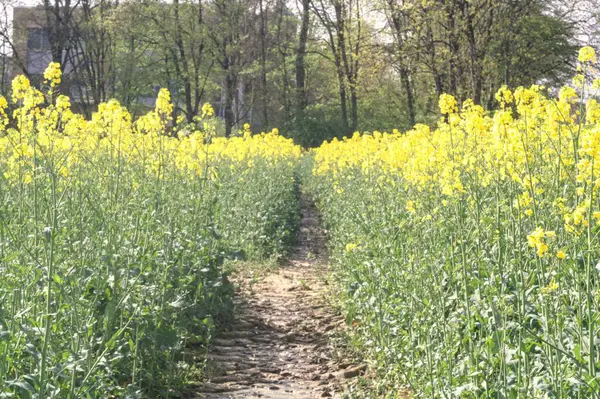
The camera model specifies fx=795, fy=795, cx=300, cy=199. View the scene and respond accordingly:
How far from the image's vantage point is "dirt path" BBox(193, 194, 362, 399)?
5.31 meters

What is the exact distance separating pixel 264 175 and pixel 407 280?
26.7ft

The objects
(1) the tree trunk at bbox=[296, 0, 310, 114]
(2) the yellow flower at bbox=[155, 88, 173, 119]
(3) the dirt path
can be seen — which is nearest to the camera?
(3) the dirt path

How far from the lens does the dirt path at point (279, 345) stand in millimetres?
5312

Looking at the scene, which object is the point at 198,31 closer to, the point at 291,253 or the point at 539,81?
the point at 539,81

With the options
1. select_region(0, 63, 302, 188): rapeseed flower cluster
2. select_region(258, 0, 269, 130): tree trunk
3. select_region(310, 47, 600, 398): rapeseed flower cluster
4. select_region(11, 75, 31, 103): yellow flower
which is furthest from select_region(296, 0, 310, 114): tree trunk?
select_region(11, 75, 31, 103): yellow flower

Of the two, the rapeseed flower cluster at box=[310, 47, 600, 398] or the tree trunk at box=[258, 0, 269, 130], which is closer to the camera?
the rapeseed flower cluster at box=[310, 47, 600, 398]

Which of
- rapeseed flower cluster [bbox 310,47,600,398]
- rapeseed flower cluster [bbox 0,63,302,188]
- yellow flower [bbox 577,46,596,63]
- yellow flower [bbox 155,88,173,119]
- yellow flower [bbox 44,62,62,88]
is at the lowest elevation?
rapeseed flower cluster [bbox 310,47,600,398]

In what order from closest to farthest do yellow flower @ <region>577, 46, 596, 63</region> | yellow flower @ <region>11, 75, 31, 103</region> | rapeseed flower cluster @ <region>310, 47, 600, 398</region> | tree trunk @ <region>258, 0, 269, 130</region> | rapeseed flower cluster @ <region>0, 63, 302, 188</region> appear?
rapeseed flower cluster @ <region>310, 47, 600, 398</region> → yellow flower @ <region>577, 46, 596, 63</region> → rapeseed flower cluster @ <region>0, 63, 302, 188</region> → yellow flower @ <region>11, 75, 31, 103</region> → tree trunk @ <region>258, 0, 269, 130</region>

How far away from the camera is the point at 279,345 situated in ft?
21.1

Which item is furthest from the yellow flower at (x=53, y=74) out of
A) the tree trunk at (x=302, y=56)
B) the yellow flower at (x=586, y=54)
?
the tree trunk at (x=302, y=56)

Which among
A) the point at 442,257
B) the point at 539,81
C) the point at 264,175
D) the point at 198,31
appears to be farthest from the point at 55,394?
the point at 198,31

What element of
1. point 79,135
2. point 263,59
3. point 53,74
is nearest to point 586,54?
point 53,74

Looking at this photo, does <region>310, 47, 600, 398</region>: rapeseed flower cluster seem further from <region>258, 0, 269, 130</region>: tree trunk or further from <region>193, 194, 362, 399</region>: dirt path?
<region>258, 0, 269, 130</region>: tree trunk

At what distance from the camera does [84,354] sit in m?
3.47
